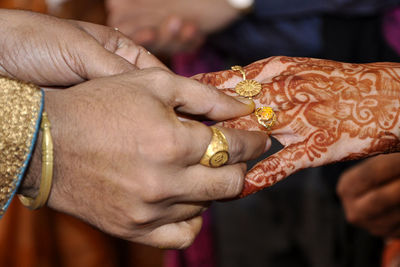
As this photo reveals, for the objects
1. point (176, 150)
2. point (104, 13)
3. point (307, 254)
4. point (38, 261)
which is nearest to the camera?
point (176, 150)

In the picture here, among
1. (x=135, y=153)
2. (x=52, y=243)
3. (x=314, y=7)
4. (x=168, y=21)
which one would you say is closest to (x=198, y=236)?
(x=52, y=243)

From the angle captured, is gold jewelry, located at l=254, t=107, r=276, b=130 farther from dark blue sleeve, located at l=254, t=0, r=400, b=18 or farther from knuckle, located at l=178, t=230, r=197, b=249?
dark blue sleeve, located at l=254, t=0, r=400, b=18

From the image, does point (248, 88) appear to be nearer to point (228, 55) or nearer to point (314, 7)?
point (314, 7)

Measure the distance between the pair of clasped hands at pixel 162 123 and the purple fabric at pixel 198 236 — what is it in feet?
2.50

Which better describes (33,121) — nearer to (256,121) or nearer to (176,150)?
(176,150)

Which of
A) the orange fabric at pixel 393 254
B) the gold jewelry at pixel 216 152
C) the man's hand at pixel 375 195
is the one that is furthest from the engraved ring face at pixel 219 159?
the orange fabric at pixel 393 254

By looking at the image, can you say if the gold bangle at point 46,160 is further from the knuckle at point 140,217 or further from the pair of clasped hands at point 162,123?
the knuckle at point 140,217

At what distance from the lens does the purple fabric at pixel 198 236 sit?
5.42ft

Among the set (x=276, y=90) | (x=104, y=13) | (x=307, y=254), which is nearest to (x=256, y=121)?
(x=276, y=90)

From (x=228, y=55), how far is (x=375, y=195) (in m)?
0.75

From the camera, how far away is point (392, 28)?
1274 mm

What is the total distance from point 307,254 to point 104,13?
1.40 meters

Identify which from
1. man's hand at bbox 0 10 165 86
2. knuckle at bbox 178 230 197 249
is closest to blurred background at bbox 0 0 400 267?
knuckle at bbox 178 230 197 249

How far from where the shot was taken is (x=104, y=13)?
148 centimetres
